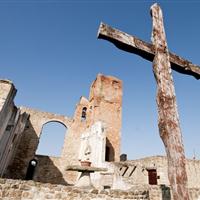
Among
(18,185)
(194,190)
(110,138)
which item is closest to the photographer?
(18,185)

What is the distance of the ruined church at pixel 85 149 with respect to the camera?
1131 cm

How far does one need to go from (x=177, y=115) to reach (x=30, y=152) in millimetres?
22606

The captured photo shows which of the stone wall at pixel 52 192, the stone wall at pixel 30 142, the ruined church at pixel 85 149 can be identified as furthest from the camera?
the stone wall at pixel 30 142

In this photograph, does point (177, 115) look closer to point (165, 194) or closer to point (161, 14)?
point (161, 14)

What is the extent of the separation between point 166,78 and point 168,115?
58 cm

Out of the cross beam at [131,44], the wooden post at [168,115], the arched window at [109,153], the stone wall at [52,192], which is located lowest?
the stone wall at [52,192]

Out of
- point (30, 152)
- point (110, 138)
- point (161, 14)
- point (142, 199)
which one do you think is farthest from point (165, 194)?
point (30, 152)

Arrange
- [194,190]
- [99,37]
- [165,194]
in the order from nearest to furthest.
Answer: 1. [99,37]
2. [165,194]
3. [194,190]

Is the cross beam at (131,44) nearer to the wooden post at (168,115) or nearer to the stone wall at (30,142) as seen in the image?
the wooden post at (168,115)

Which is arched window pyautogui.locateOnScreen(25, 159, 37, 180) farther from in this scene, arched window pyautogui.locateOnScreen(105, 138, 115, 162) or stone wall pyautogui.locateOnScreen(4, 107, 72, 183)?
arched window pyautogui.locateOnScreen(105, 138, 115, 162)

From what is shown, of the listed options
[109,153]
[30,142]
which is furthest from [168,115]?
[30,142]

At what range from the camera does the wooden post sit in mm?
2150

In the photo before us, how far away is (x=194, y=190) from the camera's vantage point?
296 inches

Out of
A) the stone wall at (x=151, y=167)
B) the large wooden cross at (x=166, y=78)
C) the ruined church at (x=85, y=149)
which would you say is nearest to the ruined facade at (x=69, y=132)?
the ruined church at (x=85, y=149)
